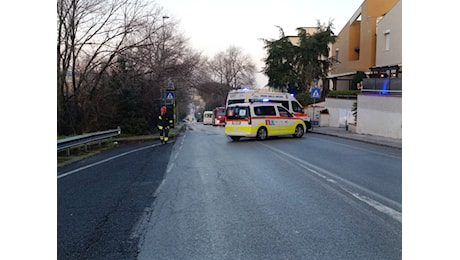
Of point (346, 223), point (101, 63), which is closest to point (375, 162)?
point (346, 223)

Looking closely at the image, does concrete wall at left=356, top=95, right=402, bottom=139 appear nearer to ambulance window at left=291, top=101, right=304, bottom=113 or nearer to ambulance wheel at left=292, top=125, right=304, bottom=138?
ambulance window at left=291, top=101, right=304, bottom=113

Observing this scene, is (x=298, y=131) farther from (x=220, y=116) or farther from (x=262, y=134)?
(x=220, y=116)

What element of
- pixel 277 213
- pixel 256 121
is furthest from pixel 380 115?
pixel 277 213

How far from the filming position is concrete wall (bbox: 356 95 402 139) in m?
22.2

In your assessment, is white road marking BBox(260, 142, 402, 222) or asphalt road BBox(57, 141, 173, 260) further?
white road marking BBox(260, 142, 402, 222)

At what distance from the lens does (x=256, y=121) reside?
21578mm

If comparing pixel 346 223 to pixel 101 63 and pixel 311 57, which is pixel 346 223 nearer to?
pixel 101 63

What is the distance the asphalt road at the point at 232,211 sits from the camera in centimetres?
505

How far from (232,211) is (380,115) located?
1926 centimetres

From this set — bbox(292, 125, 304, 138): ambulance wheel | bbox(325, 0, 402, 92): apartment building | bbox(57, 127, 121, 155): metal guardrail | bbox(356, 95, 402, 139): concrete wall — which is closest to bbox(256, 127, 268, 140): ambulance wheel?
bbox(292, 125, 304, 138): ambulance wheel

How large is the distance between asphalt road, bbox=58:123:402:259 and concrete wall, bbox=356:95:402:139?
10565 mm

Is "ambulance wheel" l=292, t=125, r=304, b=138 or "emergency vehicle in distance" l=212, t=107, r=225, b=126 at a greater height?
"emergency vehicle in distance" l=212, t=107, r=225, b=126

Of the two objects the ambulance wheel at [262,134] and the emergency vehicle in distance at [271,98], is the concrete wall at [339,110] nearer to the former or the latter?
the emergency vehicle in distance at [271,98]

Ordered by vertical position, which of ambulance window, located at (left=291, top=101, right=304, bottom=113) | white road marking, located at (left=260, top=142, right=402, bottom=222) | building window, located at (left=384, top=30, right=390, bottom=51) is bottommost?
white road marking, located at (left=260, top=142, right=402, bottom=222)
